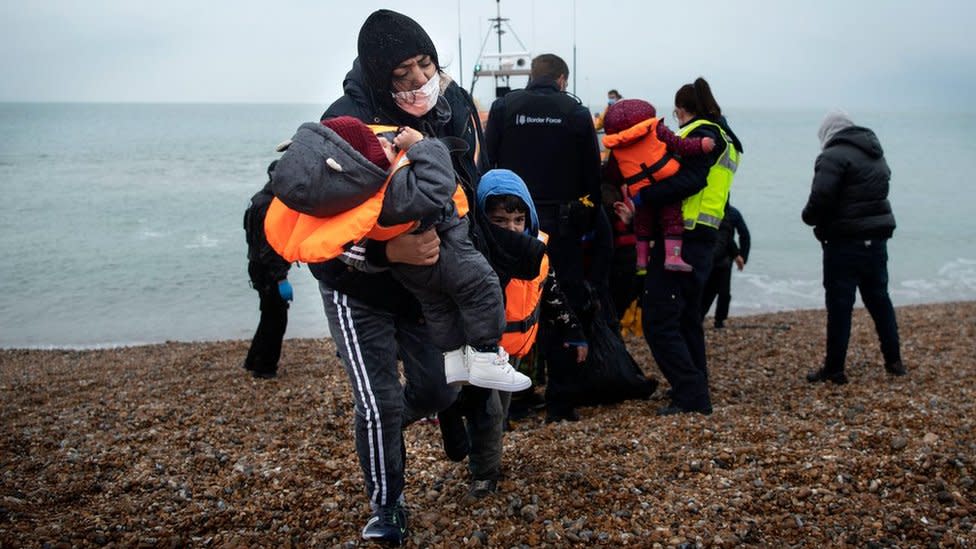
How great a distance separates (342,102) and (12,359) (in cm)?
1005

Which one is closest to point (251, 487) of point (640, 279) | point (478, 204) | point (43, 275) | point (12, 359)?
point (478, 204)

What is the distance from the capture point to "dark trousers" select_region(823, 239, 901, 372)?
689 cm

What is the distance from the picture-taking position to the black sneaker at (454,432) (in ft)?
13.2

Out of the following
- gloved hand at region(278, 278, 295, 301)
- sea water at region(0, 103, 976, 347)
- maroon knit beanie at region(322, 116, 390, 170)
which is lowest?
sea water at region(0, 103, 976, 347)

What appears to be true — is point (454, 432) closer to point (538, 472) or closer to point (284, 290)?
point (538, 472)

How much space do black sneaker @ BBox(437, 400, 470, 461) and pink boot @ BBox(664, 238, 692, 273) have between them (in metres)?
2.35

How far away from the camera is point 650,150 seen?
573 centimetres

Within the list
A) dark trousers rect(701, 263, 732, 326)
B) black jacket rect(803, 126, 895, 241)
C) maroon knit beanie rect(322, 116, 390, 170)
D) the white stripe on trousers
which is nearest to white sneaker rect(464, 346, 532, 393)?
the white stripe on trousers

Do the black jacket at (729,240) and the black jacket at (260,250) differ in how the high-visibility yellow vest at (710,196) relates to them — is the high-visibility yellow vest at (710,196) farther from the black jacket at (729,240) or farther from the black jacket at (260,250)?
the black jacket at (260,250)

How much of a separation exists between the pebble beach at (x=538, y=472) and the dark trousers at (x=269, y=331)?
809 mm

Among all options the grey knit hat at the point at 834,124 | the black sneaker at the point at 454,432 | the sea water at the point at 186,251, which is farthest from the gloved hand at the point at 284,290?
the sea water at the point at 186,251

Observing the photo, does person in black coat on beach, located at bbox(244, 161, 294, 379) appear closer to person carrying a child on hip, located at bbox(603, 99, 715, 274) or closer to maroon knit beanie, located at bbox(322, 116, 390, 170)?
person carrying a child on hip, located at bbox(603, 99, 715, 274)

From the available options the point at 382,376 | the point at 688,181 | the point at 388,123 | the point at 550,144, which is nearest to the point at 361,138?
the point at 388,123

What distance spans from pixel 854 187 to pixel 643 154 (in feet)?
7.24
